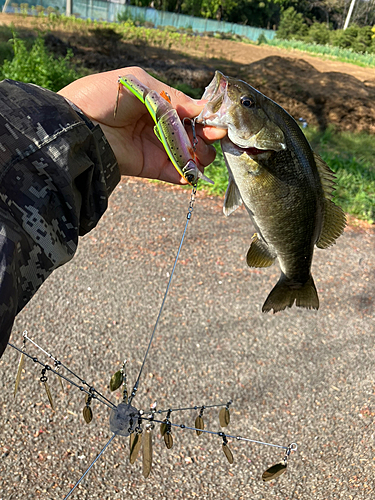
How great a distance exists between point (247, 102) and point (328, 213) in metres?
0.59

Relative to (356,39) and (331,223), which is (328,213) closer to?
(331,223)

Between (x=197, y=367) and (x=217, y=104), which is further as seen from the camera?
(x=197, y=367)

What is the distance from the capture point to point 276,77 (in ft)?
41.3

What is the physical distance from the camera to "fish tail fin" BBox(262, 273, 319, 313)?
6.28ft

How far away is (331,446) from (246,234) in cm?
330

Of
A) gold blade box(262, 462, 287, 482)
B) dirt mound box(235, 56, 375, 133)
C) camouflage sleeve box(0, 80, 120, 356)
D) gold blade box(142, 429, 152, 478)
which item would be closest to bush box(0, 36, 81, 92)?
dirt mound box(235, 56, 375, 133)

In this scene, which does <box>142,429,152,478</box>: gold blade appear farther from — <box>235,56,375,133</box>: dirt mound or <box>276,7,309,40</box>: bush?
<box>276,7,309,40</box>: bush

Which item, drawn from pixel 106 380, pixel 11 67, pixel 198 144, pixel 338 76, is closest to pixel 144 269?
pixel 106 380

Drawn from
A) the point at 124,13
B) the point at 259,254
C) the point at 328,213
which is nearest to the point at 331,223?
the point at 328,213

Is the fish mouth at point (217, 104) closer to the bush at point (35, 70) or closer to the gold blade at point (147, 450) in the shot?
the gold blade at point (147, 450)

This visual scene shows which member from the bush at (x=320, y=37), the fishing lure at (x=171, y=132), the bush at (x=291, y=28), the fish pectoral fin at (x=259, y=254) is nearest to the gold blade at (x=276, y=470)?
the fish pectoral fin at (x=259, y=254)

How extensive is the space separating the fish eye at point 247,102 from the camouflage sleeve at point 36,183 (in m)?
0.64

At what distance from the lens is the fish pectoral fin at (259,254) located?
6.16 ft

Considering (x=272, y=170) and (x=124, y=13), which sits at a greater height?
(x=272, y=170)
